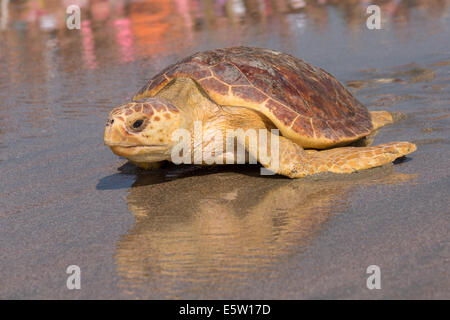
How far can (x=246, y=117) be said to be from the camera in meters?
4.27

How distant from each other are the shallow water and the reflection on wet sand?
11 mm

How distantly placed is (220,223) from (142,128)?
2.99 ft

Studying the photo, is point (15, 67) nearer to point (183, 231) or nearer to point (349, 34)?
point (349, 34)

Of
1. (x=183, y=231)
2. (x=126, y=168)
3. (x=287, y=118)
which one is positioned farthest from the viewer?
(x=126, y=168)

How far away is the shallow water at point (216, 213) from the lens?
8.90ft

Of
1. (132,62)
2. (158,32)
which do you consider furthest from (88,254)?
(158,32)

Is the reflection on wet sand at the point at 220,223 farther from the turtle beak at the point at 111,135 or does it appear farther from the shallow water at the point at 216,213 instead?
the turtle beak at the point at 111,135

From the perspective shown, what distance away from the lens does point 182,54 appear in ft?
31.7

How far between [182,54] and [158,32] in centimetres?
275

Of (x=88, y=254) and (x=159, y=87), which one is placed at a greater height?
(x=159, y=87)
